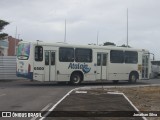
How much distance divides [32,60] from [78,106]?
1332 centimetres

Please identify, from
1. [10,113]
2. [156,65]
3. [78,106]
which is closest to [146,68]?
[156,65]

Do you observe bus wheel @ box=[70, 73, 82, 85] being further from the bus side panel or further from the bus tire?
the bus tire

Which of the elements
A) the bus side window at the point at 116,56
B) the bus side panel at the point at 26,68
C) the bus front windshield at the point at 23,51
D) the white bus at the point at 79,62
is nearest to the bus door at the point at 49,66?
the white bus at the point at 79,62

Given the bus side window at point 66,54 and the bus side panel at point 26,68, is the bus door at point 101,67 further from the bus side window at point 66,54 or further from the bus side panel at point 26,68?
the bus side panel at point 26,68

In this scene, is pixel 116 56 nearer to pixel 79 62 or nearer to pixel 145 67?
pixel 145 67

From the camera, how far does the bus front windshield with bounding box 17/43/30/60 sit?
30808mm

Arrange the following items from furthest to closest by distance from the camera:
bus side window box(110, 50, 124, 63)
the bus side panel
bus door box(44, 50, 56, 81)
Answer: bus side window box(110, 50, 124, 63), bus door box(44, 50, 56, 81), the bus side panel

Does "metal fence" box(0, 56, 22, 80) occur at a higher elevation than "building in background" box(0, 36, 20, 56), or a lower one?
lower

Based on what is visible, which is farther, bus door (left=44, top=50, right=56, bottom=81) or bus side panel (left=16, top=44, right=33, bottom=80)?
bus door (left=44, top=50, right=56, bottom=81)

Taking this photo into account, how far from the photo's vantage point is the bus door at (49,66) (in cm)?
3100

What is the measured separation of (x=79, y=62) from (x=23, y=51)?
4242 mm

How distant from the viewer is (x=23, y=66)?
31.0m

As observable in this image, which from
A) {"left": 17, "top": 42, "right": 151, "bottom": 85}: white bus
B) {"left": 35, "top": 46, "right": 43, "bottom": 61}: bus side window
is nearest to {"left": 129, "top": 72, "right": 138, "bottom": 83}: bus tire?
{"left": 17, "top": 42, "right": 151, "bottom": 85}: white bus

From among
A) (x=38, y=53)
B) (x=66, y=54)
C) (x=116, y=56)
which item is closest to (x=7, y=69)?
(x=66, y=54)
